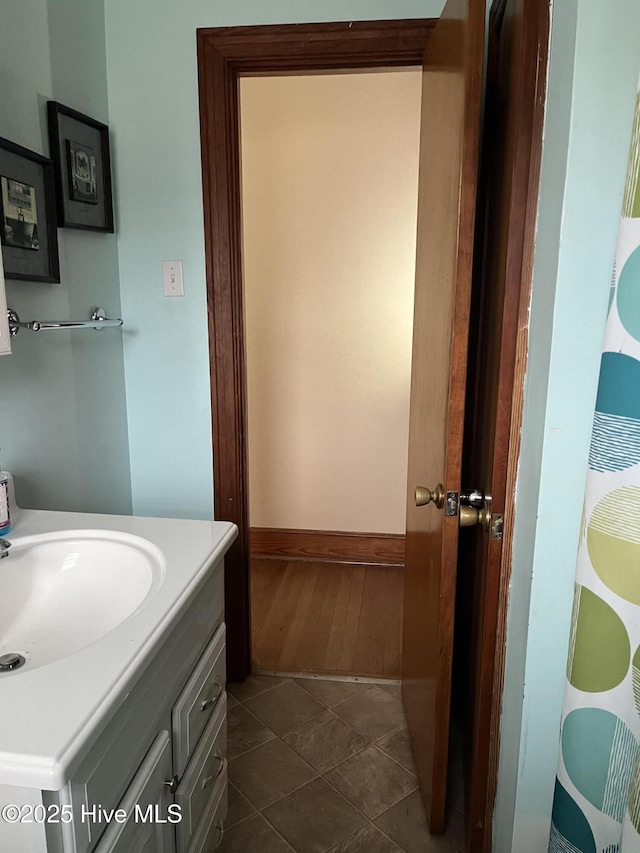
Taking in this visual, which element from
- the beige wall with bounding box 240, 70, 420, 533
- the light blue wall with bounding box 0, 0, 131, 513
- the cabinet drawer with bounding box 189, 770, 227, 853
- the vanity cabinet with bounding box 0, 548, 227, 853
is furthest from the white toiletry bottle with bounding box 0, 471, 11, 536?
the beige wall with bounding box 240, 70, 420, 533

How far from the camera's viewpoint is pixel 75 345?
1618mm

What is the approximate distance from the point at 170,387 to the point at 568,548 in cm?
132

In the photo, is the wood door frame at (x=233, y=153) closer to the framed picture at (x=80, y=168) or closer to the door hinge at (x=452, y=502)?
the framed picture at (x=80, y=168)

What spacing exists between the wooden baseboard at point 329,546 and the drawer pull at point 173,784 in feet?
6.55

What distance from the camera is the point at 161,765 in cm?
98

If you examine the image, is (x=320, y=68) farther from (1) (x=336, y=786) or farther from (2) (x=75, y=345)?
(1) (x=336, y=786)

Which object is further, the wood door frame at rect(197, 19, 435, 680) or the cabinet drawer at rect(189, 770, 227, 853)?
the wood door frame at rect(197, 19, 435, 680)

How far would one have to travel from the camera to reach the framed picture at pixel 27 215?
1.29 m

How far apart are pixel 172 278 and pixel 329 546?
5.40 feet

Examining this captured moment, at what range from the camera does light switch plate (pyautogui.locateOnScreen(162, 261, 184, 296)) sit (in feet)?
6.03

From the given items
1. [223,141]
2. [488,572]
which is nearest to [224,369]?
[223,141]

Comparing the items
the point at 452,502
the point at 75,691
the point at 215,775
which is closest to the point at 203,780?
the point at 215,775

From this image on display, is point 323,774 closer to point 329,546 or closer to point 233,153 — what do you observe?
point 329,546

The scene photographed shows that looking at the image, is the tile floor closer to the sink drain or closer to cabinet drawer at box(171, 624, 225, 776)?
cabinet drawer at box(171, 624, 225, 776)
